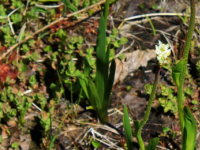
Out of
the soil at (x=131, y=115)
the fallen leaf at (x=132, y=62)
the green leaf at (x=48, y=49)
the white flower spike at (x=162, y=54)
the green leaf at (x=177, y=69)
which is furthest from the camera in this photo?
the green leaf at (x=48, y=49)

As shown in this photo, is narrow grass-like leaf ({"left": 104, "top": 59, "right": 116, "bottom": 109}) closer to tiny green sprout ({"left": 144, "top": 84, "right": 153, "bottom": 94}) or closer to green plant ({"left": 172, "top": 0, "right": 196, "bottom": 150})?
tiny green sprout ({"left": 144, "top": 84, "right": 153, "bottom": 94})

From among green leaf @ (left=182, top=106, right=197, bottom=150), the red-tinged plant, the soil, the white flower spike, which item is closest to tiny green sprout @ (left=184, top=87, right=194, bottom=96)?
the soil

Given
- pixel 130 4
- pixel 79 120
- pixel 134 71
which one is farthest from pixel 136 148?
pixel 130 4

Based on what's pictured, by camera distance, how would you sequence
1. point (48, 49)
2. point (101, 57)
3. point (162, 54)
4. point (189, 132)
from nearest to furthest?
1. point (162, 54)
2. point (189, 132)
3. point (101, 57)
4. point (48, 49)

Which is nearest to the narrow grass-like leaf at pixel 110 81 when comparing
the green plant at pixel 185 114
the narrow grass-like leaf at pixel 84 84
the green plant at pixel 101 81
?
the green plant at pixel 101 81

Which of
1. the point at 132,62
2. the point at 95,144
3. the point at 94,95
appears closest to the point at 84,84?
the point at 94,95

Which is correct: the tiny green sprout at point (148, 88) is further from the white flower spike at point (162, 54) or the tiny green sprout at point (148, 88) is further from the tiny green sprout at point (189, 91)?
the white flower spike at point (162, 54)

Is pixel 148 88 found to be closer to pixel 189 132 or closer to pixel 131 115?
pixel 131 115

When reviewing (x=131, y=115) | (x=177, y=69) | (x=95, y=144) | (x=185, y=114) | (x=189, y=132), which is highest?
(x=177, y=69)

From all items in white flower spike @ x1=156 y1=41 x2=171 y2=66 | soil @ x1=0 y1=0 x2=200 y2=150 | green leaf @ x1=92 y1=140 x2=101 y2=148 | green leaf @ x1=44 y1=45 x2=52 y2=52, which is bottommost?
green leaf @ x1=92 y1=140 x2=101 y2=148
